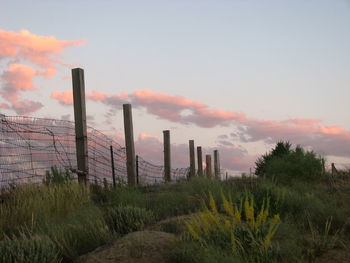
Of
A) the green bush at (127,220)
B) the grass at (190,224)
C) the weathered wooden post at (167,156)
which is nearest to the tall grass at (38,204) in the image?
the grass at (190,224)

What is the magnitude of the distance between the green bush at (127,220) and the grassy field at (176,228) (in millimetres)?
15

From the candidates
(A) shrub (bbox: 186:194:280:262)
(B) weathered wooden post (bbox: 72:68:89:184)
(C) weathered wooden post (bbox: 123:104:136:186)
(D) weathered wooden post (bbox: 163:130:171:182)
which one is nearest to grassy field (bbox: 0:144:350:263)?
(A) shrub (bbox: 186:194:280:262)

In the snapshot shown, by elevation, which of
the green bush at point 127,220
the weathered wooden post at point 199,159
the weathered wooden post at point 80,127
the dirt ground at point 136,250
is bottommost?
the dirt ground at point 136,250

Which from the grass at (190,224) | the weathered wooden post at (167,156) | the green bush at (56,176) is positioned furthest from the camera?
the weathered wooden post at (167,156)

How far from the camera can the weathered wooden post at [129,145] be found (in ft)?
46.0

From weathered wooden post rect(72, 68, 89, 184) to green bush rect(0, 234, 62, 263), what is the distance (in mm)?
5294

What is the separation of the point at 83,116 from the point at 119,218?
4.85m

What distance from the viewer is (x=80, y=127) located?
36.3 feet

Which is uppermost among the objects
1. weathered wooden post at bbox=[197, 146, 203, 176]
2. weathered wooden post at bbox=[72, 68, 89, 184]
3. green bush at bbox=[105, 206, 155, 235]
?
weathered wooden post at bbox=[72, 68, 89, 184]

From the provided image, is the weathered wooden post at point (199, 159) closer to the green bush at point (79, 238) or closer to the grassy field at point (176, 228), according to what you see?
the grassy field at point (176, 228)

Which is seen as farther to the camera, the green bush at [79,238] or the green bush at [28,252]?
the green bush at [79,238]

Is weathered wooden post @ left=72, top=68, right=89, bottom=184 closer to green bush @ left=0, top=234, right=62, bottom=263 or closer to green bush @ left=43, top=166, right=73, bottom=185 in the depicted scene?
green bush @ left=43, top=166, right=73, bottom=185

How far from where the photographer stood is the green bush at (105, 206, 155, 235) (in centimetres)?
660

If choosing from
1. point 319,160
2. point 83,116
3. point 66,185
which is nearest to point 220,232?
point 66,185
